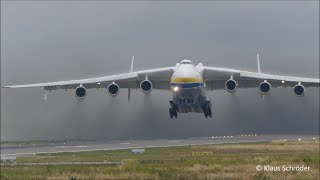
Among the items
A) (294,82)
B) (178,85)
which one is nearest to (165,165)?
(178,85)

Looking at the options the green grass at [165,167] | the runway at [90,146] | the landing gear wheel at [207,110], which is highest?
the landing gear wheel at [207,110]

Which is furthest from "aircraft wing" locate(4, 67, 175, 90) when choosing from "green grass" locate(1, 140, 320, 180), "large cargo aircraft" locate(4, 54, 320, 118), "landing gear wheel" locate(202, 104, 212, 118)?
"green grass" locate(1, 140, 320, 180)

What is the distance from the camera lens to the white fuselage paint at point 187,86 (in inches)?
1713

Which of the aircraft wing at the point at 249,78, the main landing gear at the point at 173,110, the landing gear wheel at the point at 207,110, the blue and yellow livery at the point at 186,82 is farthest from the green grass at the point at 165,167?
the aircraft wing at the point at 249,78

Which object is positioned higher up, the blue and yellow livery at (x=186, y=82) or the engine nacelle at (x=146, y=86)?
the engine nacelle at (x=146, y=86)

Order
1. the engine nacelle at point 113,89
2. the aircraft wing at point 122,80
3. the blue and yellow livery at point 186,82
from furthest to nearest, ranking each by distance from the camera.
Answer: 1. the aircraft wing at point 122,80
2. the engine nacelle at point 113,89
3. the blue and yellow livery at point 186,82

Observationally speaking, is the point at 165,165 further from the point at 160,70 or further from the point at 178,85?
the point at 160,70

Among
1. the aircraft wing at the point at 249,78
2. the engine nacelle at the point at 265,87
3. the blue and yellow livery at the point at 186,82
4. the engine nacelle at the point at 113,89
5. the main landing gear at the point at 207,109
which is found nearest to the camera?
the blue and yellow livery at the point at 186,82

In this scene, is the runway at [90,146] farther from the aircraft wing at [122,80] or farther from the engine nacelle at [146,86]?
the aircraft wing at [122,80]

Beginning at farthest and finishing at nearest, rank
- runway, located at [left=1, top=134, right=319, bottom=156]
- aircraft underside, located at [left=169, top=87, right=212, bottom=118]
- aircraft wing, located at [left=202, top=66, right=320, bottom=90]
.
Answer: aircraft wing, located at [left=202, top=66, right=320, bottom=90] → aircraft underside, located at [left=169, top=87, right=212, bottom=118] → runway, located at [left=1, top=134, right=319, bottom=156]

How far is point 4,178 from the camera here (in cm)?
2441

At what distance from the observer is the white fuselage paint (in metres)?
43.5

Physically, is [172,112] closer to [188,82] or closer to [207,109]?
[207,109]

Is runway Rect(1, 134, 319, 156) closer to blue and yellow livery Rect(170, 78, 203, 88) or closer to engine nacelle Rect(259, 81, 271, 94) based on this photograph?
blue and yellow livery Rect(170, 78, 203, 88)
